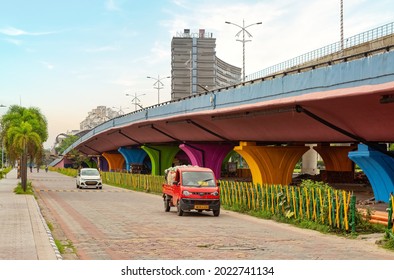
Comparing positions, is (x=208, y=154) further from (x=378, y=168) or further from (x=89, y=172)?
(x=378, y=168)

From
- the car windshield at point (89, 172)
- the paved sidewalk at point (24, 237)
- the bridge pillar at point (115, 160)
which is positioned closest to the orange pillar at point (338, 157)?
the car windshield at point (89, 172)

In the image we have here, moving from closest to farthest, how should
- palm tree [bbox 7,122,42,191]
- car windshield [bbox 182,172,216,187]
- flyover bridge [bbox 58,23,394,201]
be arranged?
1. flyover bridge [bbox 58,23,394,201]
2. car windshield [bbox 182,172,216,187]
3. palm tree [bbox 7,122,42,191]

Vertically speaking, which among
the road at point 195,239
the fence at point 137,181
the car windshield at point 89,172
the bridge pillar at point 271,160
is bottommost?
the road at point 195,239

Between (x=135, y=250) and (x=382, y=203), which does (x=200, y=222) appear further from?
(x=382, y=203)

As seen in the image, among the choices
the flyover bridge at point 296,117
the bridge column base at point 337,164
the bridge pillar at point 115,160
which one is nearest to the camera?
the flyover bridge at point 296,117

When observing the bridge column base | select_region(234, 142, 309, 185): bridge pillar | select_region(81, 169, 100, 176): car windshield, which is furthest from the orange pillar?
select_region(81, 169, 100, 176): car windshield

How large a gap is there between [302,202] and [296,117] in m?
8.73

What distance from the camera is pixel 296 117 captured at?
94.6ft

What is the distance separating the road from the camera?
13.0 m

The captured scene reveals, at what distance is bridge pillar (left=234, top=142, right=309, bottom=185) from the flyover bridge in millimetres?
52

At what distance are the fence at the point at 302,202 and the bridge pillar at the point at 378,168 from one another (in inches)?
209

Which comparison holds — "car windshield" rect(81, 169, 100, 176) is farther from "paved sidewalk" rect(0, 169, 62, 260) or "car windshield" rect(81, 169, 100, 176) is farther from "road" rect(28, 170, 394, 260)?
"road" rect(28, 170, 394, 260)

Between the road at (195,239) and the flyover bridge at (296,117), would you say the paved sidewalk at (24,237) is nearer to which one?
the road at (195,239)

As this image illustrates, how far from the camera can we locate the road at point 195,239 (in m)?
13.0
